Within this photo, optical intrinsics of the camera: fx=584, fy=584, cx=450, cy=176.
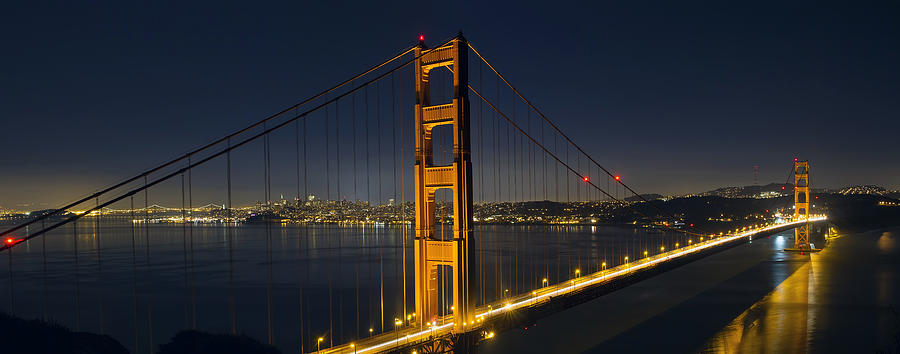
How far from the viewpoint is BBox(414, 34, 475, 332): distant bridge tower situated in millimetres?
15094

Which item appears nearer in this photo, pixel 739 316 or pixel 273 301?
pixel 739 316

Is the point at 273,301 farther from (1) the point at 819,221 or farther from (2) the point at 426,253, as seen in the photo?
(1) the point at 819,221

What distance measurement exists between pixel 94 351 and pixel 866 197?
18462 cm

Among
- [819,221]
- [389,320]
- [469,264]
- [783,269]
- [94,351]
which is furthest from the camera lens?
[819,221]

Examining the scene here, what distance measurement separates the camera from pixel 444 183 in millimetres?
15328

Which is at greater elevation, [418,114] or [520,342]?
[418,114]

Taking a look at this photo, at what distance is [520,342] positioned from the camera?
30453mm

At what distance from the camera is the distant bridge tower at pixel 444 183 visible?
15094mm

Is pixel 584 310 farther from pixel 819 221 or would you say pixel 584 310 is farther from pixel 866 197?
pixel 866 197

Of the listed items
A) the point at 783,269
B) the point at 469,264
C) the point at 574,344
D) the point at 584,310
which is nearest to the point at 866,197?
the point at 783,269

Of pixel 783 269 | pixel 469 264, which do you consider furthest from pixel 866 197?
pixel 469 264

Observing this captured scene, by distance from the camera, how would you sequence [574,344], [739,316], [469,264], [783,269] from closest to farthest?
[469,264] → [574,344] → [739,316] → [783,269]

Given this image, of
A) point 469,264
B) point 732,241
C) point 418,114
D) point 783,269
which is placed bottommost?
point 783,269

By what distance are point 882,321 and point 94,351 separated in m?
38.1
